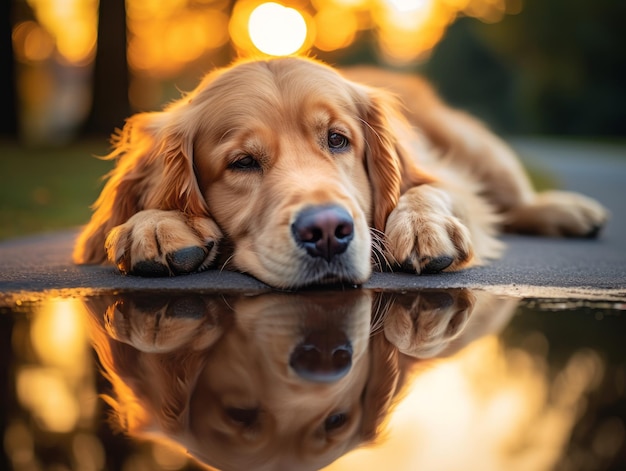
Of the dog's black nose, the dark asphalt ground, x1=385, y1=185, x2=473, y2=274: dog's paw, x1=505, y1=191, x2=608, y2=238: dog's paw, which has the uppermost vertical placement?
the dog's black nose

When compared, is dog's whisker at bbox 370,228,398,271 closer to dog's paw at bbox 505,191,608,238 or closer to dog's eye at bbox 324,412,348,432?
dog's eye at bbox 324,412,348,432

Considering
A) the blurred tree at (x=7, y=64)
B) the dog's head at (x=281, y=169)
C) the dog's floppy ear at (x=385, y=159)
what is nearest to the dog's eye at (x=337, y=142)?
the dog's head at (x=281, y=169)

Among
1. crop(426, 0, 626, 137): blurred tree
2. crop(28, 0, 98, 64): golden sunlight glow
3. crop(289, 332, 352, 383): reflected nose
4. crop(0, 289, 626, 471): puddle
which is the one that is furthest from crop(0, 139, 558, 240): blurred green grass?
crop(426, 0, 626, 137): blurred tree

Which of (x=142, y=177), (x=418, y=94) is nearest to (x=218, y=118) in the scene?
(x=142, y=177)

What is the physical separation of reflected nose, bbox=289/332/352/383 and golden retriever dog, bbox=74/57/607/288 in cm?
83

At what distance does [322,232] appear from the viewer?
124 inches

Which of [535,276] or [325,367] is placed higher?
[325,367]

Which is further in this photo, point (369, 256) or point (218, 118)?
point (218, 118)

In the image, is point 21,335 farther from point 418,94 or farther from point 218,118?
point 418,94

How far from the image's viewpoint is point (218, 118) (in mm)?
3857

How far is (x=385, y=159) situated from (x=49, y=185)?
21.8 ft

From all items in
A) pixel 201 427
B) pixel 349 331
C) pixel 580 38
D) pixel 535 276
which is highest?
pixel 201 427

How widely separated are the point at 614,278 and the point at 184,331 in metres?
2.16

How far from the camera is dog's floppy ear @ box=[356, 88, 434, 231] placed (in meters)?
4.03
